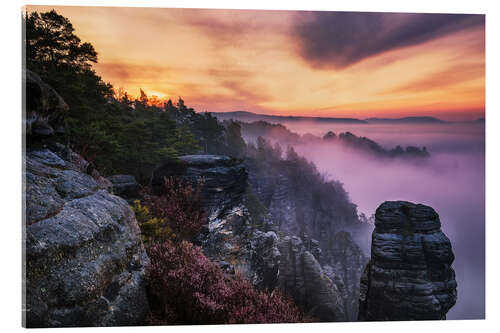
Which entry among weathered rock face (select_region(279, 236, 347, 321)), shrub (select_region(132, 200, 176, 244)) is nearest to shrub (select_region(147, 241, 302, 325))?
shrub (select_region(132, 200, 176, 244))

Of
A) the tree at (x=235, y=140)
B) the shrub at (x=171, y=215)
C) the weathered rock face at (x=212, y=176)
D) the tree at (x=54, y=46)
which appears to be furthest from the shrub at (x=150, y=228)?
the tree at (x=54, y=46)

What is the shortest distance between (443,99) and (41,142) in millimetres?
7633

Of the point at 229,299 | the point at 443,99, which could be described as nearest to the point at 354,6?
the point at 443,99

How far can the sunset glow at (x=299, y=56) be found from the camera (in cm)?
466

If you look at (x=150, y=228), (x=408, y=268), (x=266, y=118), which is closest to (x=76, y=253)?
(x=150, y=228)

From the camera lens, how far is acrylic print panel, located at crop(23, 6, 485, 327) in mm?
3191

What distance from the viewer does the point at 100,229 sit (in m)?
3.14

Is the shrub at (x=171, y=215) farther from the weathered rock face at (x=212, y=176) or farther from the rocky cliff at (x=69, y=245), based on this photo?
the rocky cliff at (x=69, y=245)

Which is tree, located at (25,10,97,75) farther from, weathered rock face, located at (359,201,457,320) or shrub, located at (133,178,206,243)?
weathered rock face, located at (359,201,457,320)

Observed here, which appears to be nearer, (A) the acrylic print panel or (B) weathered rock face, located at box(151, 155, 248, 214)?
(A) the acrylic print panel

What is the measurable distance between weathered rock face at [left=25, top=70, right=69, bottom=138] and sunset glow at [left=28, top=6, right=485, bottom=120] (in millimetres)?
1336

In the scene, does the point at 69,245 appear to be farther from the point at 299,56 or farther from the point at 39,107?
the point at 299,56

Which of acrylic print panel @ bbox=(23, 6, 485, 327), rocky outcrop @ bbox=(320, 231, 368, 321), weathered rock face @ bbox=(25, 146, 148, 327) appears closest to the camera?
weathered rock face @ bbox=(25, 146, 148, 327)

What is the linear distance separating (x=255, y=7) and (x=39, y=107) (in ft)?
13.7
